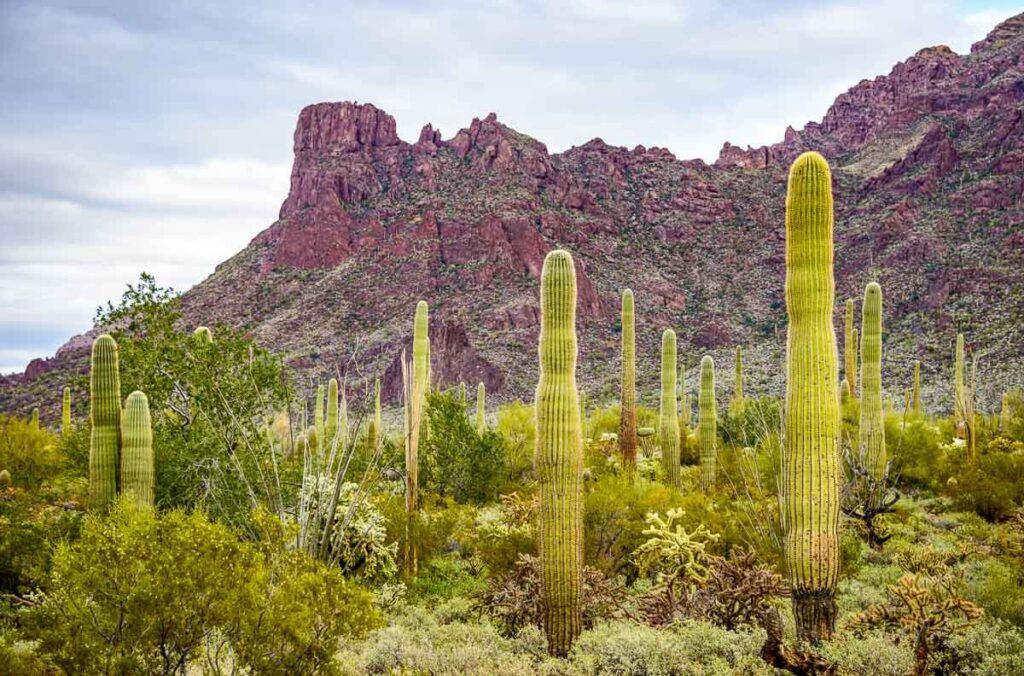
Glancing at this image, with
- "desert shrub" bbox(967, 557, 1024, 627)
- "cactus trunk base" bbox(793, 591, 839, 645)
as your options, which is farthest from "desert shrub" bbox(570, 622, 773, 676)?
"desert shrub" bbox(967, 557, 1024, 627)

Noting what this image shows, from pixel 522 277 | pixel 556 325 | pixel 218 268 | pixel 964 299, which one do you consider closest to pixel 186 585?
pixel 556 325

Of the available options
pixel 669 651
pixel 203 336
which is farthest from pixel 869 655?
pixel 203 336

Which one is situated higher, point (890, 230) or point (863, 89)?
point (863, 89)

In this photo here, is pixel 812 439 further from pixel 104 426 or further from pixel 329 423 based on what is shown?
pixel 329 423

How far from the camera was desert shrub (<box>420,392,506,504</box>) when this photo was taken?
1540cm

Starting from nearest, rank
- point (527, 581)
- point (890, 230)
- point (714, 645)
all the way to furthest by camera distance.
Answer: point (714, 645)
point (527, 581)
point (890, 230)

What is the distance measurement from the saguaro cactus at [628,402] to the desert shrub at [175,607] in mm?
9982

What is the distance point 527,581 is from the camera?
27.6ft

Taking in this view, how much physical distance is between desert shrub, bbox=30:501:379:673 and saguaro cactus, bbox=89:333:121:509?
4768 mm

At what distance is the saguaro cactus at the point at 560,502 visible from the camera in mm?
7164

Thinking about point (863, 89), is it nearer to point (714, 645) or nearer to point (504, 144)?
point (504, 144)

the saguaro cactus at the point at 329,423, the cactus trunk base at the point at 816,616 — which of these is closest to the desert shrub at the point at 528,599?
the cactus trunk base at the point at 816,616

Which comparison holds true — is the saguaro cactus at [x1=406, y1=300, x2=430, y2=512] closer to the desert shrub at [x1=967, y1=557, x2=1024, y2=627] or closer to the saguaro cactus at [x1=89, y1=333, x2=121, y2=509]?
the saguaro cactus at [x1=89, y1=333, x2=121, y2=509]

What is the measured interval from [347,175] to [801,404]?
87.8m
